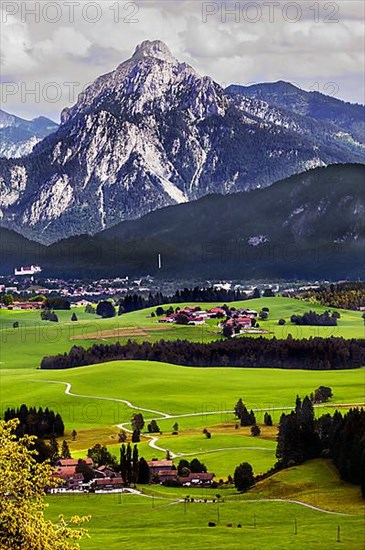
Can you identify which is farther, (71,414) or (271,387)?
(271,387)

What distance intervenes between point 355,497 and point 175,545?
18645 mm

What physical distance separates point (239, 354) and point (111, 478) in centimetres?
9201

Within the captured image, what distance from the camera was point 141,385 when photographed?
525 ft

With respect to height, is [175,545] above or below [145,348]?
below

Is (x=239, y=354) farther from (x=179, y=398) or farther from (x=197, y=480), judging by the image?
(x=197, y=480)

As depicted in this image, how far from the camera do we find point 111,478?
95.6 meters

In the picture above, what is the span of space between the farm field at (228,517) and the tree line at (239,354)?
284 ft

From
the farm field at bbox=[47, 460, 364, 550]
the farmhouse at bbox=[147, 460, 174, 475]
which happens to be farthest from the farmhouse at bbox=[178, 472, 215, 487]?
the farmhouse at bbox=[147, 460, 174, 475]

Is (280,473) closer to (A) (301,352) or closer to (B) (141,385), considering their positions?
(B) (141,385)

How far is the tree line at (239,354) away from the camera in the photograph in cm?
18062

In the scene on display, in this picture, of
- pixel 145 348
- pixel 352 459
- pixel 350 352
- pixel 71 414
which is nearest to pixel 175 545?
pixel 352 459

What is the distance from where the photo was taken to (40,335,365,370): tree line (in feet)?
593

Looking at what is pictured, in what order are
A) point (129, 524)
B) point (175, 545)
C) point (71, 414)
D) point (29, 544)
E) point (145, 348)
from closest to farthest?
point (29, 544) → point (175, 545) → point (129, 524) → point (71, 414) → point (145, 348)

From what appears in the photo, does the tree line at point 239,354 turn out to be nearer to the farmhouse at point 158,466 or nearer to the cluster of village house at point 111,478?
the farmhouse at point 158,466
